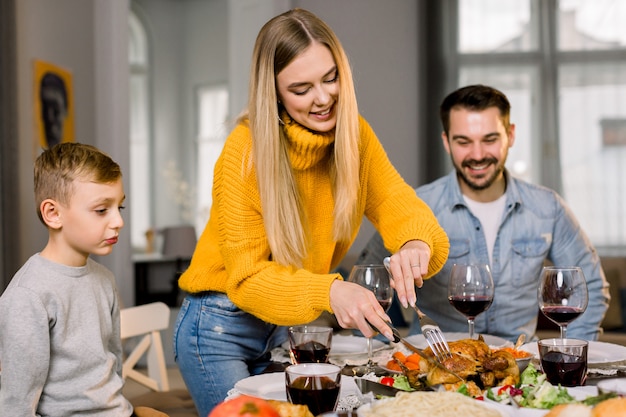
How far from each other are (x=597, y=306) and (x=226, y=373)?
1.18 m

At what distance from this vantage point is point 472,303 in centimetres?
165

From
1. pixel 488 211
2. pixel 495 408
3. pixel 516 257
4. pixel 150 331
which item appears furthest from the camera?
pixel 150 331

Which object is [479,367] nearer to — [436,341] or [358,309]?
[436,341]

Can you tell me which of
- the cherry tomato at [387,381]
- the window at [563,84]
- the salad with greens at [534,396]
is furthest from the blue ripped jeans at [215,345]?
the window at [563,84]

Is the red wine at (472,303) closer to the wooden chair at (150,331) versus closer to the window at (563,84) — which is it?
the wooden chair at (150,331)

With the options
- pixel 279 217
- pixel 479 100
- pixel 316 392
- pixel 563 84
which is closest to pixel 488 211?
pixel 479 100

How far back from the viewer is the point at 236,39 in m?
5.95

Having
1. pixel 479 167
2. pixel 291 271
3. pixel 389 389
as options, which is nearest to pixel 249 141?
pixel 291 271

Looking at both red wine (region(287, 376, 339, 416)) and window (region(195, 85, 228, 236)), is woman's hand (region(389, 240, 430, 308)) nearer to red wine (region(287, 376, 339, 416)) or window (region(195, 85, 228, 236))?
red wine (region(287, 376, 339, 416))

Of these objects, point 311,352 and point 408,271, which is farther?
point 408,271

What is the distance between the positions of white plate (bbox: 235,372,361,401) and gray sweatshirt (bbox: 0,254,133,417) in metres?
0.42

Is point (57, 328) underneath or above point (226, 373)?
above

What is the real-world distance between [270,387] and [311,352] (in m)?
0.09

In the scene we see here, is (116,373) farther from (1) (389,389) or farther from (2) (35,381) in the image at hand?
(1) (389,389)
